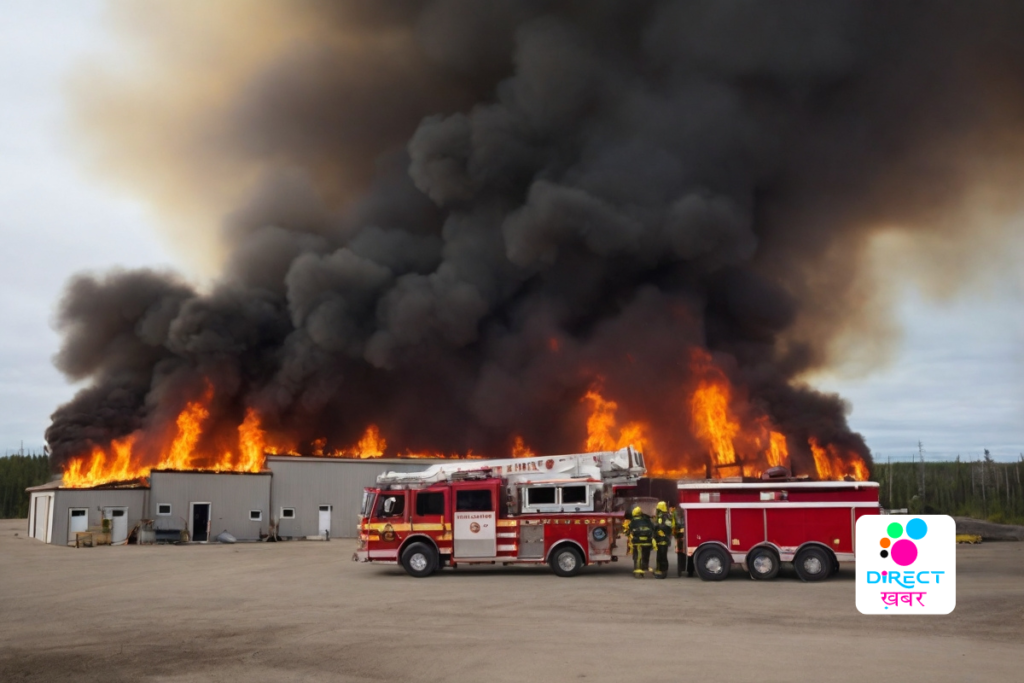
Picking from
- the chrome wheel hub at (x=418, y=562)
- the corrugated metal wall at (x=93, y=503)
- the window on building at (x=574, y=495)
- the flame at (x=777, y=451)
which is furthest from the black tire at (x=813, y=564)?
the corrugated metal wall at (x=93, y=503)

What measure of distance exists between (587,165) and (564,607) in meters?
31.4

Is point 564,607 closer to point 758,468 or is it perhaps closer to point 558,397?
point 758,468

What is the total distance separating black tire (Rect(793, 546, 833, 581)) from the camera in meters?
18.0

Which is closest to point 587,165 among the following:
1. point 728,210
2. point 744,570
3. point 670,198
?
point 670,198

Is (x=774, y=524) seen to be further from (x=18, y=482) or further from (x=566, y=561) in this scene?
(x=18, y=482)

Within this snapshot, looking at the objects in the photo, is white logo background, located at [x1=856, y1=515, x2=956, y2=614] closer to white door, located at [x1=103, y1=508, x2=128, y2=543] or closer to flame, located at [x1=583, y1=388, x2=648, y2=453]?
flame, located at [x1=583, y1=388, x2=648, y2=453]

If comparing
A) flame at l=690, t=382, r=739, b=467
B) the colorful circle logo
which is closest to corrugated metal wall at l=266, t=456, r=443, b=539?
flame at l=690, t=382, r=739, b=467

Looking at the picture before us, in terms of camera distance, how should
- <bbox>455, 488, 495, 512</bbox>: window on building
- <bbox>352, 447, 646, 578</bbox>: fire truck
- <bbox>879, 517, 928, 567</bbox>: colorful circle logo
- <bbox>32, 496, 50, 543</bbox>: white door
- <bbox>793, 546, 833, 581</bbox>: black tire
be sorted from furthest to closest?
<bbox>32, 496, 50, 543</bbox>: white door, <bbox>455, 488, 495, 512</bbox>: window on building, <bbox>352, 447, 646, 578</bbox>: fire truck, <bbox>793, 546, 833, 581</bbox>: black tire, <bbox>879, 517, 928, 567</bbox>: colorful circle logo

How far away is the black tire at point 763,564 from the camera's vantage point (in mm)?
18359

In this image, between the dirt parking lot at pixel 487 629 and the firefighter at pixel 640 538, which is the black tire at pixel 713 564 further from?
the firefighter at pixel 640 538

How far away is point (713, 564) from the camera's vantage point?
18625 mm

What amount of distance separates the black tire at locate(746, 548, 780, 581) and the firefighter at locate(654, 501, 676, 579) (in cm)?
175

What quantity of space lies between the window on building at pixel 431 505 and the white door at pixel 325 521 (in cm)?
1646

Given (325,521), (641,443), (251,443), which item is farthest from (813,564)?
(251,443)
